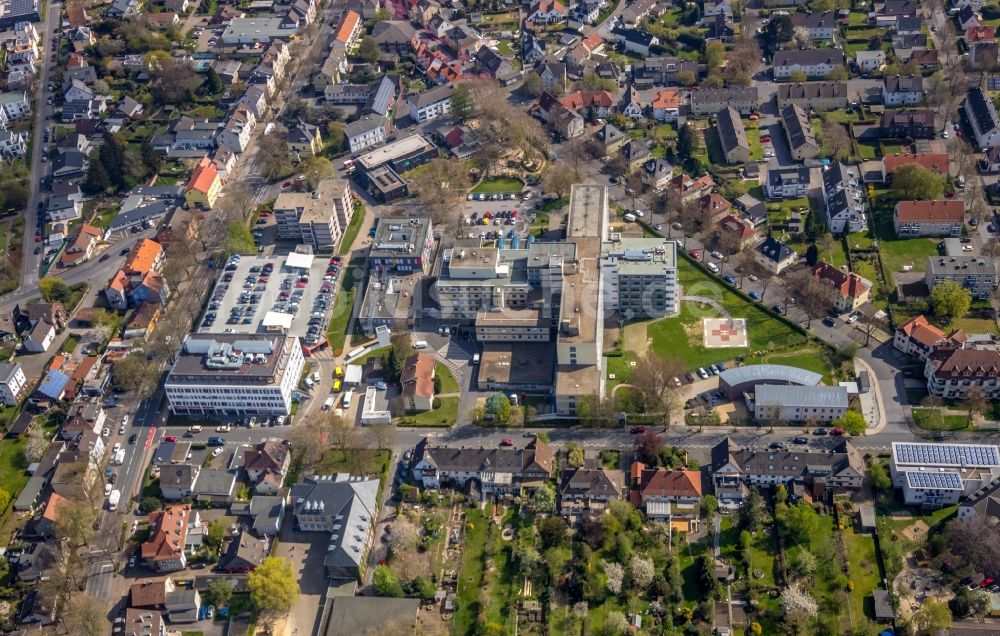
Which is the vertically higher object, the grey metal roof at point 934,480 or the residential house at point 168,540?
the grey metal roof at point 934,480

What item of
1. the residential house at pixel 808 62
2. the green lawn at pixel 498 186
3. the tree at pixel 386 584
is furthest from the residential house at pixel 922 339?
the residential house at pixel 808 62

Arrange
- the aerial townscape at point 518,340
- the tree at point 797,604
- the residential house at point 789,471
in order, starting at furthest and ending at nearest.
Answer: the residential house at point 789,471 < the aerial townscape at point 518,340 < the tree at point 797,604

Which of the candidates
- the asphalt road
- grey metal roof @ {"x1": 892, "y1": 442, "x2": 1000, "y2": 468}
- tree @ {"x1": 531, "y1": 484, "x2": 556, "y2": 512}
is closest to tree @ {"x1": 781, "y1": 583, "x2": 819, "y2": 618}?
grey metal roof @ {"x1": 892, "y1": 442, "x2": 1000, "y2": 468}

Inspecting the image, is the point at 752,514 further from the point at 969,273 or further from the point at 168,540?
the point at 168,540

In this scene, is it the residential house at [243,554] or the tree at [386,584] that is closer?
the tree at [386,584]

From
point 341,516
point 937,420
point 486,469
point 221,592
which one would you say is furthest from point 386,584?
point 937,420

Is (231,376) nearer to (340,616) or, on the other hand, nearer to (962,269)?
(340,616)

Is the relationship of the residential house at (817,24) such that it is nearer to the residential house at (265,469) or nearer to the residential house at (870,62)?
the residential house at (870,62)
